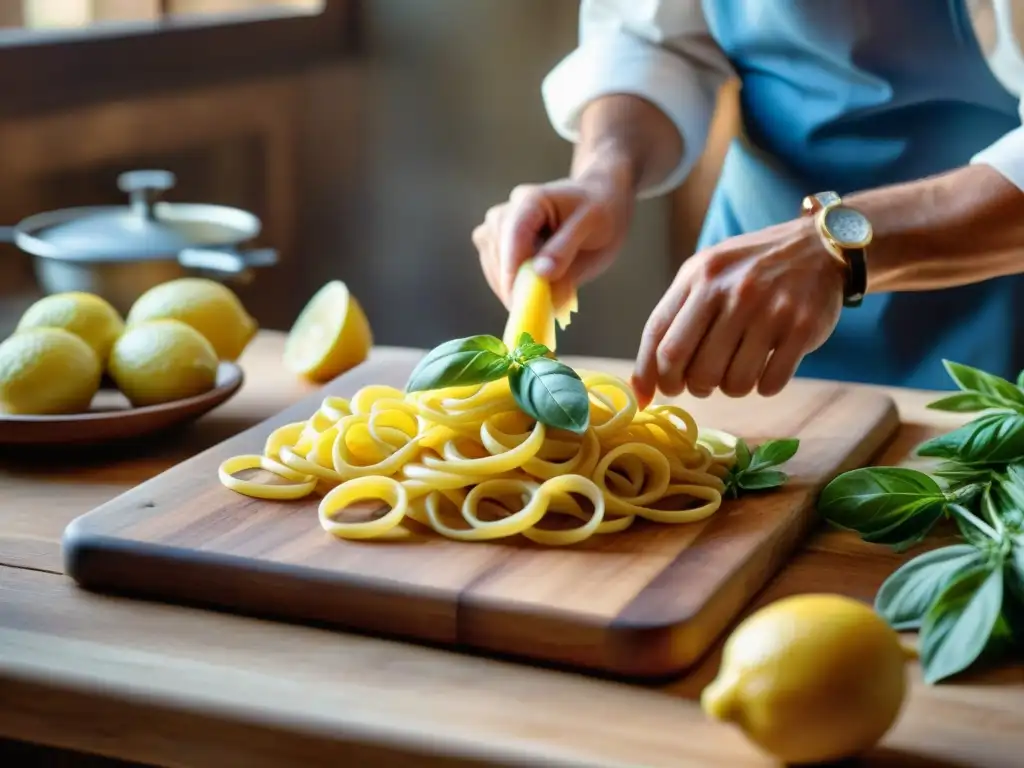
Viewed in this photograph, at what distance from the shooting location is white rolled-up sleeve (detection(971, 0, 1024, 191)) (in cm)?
144

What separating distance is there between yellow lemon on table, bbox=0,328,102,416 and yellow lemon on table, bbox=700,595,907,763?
83 centimetres

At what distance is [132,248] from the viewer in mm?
1686

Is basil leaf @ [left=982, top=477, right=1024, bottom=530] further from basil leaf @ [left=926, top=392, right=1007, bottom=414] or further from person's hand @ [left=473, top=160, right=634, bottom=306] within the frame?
person's hand @ [left=473, top=160, right=634, bottom=306]

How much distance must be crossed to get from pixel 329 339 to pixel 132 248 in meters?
0.27

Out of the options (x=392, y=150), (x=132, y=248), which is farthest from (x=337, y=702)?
(x=392, y=150)

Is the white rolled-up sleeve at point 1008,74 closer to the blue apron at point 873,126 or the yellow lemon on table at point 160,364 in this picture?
the blue apron at point 873,126

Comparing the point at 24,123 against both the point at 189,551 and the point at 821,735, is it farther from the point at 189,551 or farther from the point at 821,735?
the point at 821,735

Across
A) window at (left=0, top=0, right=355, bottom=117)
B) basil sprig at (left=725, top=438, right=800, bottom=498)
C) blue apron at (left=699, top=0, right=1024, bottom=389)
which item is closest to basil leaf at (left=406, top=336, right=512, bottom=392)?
basil sprig at (left=725, top=438, right=800, bottom=498)

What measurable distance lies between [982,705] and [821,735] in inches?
6.5

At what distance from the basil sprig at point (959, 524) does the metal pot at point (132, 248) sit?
851 millimetres

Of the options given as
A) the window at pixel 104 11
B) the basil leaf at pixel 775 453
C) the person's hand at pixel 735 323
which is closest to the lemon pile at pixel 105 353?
the person's hand at pixel 735 323

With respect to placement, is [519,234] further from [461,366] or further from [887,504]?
[887,504]

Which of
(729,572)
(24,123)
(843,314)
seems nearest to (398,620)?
(729,572)

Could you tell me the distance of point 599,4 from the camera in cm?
195
